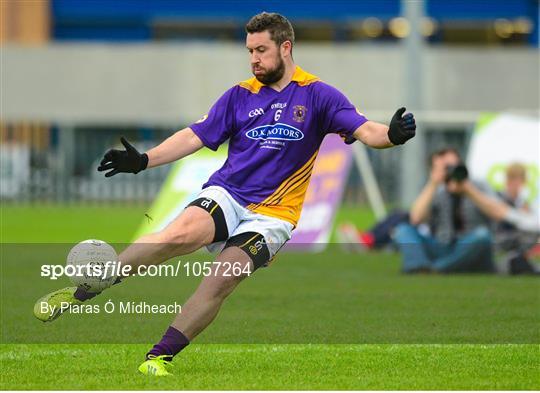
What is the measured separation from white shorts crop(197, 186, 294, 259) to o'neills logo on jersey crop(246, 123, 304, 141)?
1.30 feet

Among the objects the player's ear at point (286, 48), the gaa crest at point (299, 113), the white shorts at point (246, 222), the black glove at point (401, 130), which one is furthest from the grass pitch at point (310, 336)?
the player's ear at point (286, 48)

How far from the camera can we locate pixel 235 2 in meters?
39.1

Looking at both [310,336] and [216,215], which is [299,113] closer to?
[216,215]

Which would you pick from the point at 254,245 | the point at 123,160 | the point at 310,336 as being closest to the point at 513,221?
the point at 310,336

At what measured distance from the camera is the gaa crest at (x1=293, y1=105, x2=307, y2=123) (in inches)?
323

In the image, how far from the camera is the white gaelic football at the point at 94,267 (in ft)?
25.7

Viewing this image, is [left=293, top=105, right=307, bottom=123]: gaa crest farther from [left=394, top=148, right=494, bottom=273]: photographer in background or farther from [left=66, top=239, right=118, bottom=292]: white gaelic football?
[left=394, top=148, right=494, bottom=273]: photographer in background

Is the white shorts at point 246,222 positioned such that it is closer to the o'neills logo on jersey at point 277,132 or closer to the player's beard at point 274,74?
the o'neills logo on jersey at point 277,132

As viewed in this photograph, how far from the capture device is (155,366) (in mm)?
7762

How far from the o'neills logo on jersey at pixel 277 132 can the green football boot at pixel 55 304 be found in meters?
1.41

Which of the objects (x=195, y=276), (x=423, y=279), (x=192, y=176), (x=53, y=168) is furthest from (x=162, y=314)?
(x=53, y=168)

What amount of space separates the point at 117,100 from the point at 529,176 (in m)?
12.4

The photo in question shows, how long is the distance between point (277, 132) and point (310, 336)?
2154mm

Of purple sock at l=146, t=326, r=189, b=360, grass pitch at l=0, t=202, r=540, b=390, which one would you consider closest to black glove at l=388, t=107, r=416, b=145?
grass pitch at l=0, t=202, r=540, b=390
